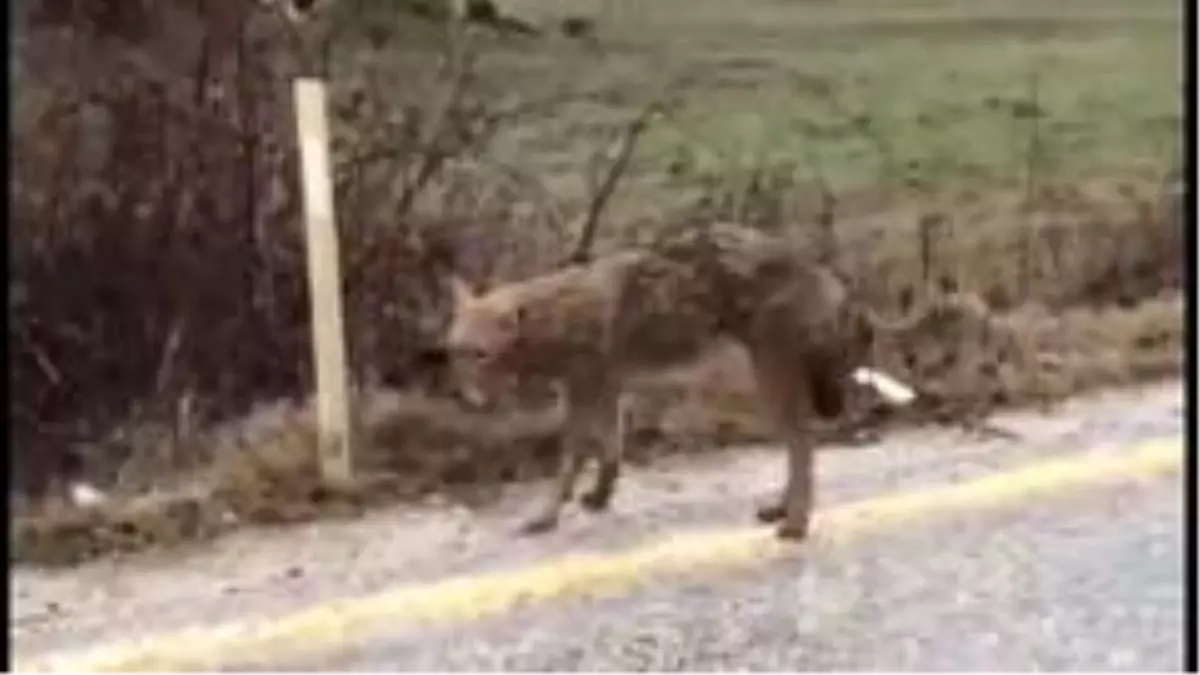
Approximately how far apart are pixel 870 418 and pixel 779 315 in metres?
0.07

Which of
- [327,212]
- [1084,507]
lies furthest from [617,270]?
[1084,507]

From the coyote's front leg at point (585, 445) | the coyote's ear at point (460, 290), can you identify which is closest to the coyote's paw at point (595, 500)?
the coyote's front leg at point (585, 445)

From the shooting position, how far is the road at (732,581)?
0.92m

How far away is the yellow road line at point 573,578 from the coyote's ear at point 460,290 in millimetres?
124

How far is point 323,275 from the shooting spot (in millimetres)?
984

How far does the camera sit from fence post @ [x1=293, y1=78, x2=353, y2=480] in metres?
0.98

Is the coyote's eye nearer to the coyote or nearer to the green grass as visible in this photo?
the coyote

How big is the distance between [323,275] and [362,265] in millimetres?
18

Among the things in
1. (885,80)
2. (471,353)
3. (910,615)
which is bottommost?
(910,615)

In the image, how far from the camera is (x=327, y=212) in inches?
39.0

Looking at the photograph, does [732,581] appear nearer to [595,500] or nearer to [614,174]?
[595,500]

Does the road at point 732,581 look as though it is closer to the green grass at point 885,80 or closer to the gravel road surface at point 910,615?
the gravel road surface at point 910,615

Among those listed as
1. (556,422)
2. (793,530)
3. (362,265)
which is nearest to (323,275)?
(362,265)

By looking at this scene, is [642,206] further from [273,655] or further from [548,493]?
[273,655]
